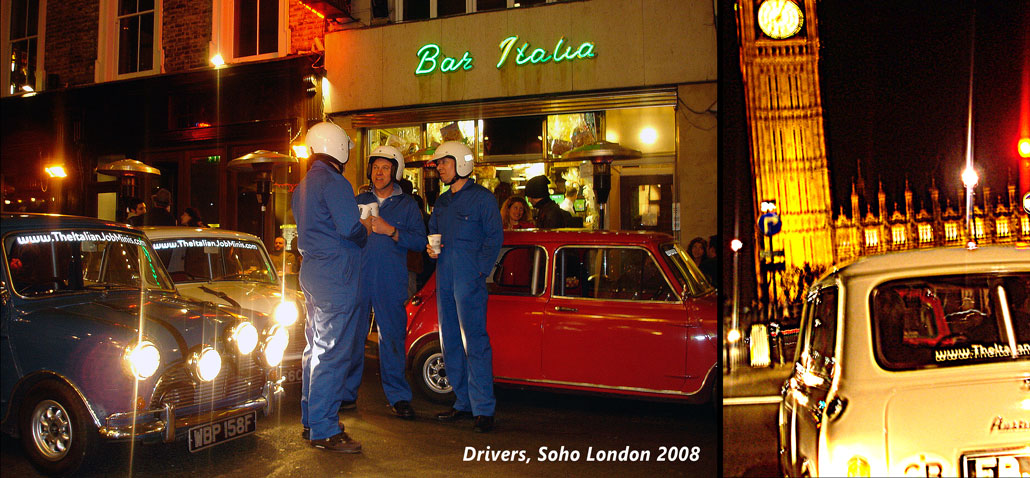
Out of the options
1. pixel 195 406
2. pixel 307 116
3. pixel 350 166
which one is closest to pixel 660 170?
pixel 350 166

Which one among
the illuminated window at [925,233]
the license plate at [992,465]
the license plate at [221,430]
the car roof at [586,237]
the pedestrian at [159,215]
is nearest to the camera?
the license plate at [992,465]

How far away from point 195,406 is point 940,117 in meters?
4.26

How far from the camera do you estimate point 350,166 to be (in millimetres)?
11969

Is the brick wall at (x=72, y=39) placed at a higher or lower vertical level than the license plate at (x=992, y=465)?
higher

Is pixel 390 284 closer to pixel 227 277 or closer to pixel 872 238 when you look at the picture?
pixel 227 277

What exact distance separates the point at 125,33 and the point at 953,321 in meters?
6.89

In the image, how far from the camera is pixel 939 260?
2.46 metres

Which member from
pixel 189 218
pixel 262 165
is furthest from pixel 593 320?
pixel 262 165

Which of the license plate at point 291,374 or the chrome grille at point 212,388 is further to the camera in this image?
the license plate at point 291,374

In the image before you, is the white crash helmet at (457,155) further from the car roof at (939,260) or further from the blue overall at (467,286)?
the car roof at (939,260)

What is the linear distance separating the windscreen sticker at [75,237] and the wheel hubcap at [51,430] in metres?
0.97

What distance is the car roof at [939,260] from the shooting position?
242cm

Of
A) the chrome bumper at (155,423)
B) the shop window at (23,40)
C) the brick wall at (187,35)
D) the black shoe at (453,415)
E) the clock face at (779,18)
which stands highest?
the brick wall at (187,35)

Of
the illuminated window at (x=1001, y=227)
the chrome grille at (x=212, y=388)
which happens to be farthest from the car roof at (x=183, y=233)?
the illuminated window at (x=1001, y=227)
